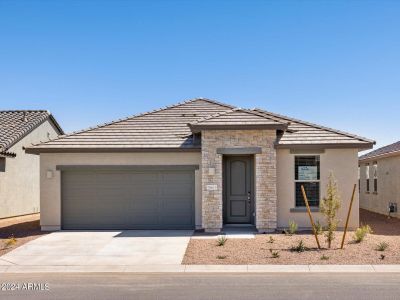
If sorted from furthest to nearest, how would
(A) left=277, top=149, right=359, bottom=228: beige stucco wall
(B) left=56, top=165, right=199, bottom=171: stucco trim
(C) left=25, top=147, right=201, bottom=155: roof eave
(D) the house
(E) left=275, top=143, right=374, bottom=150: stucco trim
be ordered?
(B) left=56, top=165, right=199, bottom=171: stucco trim, (C) left=25, top=147, right=201, bottom=155: roof eave, (A) left=277, top=149, right=359, bottom=228: beige stucco wall, (E) left=275, top=143, right=374, bottom=150: stucco trim, (D) the house


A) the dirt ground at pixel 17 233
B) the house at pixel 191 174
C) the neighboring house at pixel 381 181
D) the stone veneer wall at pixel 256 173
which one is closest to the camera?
the dirt ground at pixel 17 233

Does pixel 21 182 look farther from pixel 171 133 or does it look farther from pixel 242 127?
pixel 242 127

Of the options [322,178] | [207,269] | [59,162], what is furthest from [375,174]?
[207,269]

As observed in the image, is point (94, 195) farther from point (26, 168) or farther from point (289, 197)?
point (26, 168)

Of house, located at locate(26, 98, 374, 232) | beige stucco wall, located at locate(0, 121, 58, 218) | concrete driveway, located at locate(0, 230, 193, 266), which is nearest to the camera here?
concrete driveway, located at locate(0, 230, 193, 266)

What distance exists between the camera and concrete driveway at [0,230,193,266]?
434 inches

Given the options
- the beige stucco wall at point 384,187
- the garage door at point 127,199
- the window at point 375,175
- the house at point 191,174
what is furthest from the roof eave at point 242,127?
the window at point 375,175

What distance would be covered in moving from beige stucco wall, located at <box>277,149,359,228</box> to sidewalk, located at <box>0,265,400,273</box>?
5.44 meters

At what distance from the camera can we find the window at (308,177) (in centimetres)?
1574

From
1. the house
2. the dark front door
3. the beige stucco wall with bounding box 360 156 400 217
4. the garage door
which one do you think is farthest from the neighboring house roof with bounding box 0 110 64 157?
the beige stucco wall with bounding box 360 156 400 217

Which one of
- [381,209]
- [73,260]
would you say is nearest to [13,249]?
[73,260]

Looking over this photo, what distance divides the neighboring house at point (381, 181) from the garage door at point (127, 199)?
10.3m

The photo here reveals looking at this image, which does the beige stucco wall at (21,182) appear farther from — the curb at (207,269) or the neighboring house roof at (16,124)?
the curb at (207,269)

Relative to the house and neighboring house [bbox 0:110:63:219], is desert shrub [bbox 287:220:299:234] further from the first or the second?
neighboring house [bbox 0:110:63:219]
